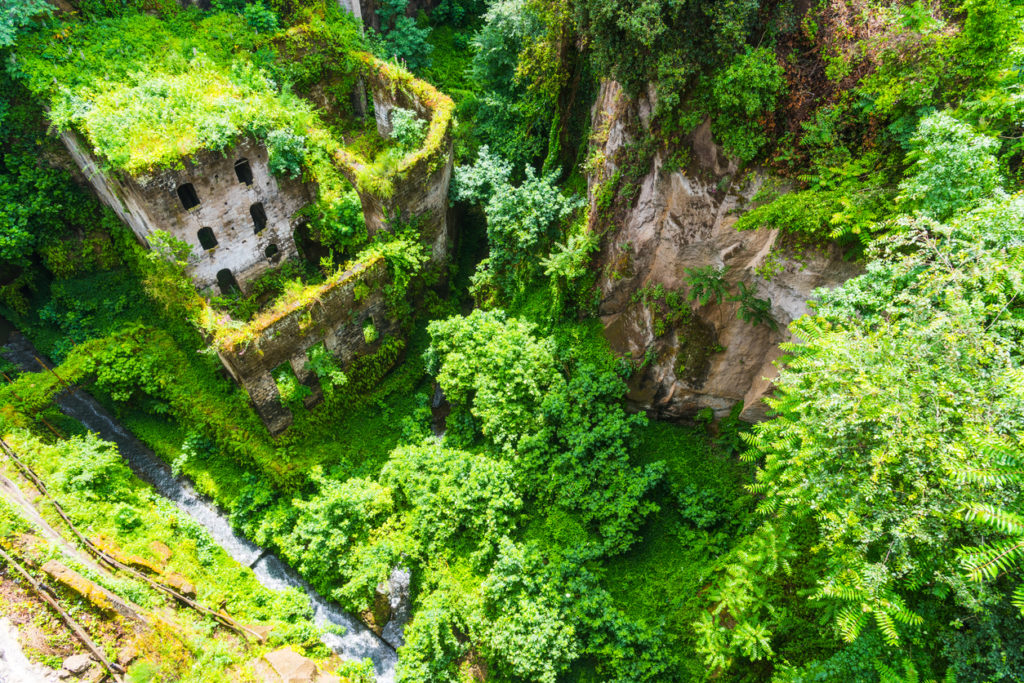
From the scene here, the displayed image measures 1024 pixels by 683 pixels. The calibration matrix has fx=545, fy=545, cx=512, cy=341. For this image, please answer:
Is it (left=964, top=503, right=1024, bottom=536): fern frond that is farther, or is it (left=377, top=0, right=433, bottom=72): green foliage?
(left=377, top=0, right=433, bottom=72): green foliage

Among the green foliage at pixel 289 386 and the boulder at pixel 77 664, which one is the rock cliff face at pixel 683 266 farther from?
the boulder at pixel 77 664

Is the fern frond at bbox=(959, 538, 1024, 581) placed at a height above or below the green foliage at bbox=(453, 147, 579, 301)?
above

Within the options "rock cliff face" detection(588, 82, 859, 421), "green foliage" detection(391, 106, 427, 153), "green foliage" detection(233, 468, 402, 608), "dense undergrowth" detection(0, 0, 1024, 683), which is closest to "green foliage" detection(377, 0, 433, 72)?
"dense undergrowth" detection(0, 0, 1024, 683)

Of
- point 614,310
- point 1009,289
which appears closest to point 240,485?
point 614,310

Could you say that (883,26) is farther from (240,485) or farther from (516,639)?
(240,485)

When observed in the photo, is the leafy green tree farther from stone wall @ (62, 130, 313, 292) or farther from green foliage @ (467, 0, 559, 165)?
stone wall @ (62, 130, 313, 292)

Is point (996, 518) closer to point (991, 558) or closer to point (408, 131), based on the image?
point (991, 558)

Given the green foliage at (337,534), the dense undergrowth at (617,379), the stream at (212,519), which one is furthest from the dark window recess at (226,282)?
the green foliage at (337,534)

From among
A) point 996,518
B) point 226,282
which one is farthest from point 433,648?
point 226,282
